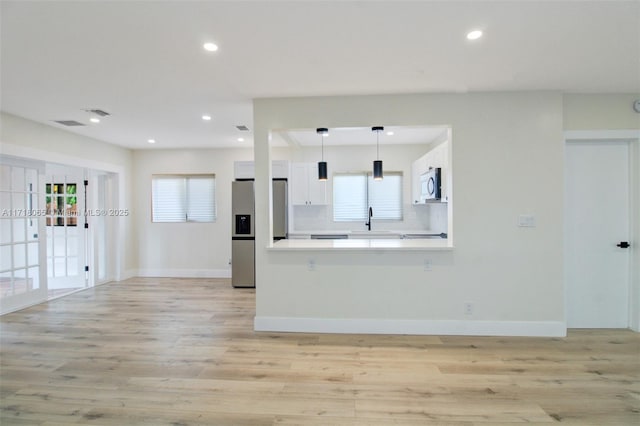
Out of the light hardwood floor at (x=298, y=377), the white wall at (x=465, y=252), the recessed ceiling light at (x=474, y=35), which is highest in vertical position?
the recessed ceiling light at (x=474, y=35)

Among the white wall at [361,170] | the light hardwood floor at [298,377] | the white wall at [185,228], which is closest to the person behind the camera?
the light hardwood floor at [298,377]

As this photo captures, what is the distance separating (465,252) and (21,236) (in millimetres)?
5853

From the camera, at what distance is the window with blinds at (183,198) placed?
6371 millimetres

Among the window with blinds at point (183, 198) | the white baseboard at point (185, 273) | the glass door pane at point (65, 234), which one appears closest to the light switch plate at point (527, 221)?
the white baseboard at point (185, 273)

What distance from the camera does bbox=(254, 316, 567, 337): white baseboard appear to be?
10.8 feet

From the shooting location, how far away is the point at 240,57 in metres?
2.57

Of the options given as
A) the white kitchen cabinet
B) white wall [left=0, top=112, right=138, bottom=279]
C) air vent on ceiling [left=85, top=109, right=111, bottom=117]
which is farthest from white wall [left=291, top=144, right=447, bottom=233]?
white wall [left=0, top=112, right=138, bottom=279]

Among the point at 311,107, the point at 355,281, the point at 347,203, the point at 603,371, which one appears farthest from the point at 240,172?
the point at 603,371

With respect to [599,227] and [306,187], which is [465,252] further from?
[306,187]

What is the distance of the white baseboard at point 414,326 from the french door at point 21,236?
11.8ft

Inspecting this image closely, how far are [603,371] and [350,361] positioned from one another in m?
2.07

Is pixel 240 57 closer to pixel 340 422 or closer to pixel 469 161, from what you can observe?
pixel 469 161

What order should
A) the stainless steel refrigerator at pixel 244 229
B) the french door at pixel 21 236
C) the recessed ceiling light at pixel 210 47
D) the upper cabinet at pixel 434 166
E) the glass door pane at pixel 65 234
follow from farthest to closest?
the stainless steel refrigerator at pixel 244 229, the glass door pane at pixel 65 234, the french door at pixel 21 236, the upper cabinet at pixel 434 166, the recessed ceiling light at pixel 210 47

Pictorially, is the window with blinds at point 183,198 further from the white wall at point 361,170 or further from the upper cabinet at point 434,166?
the upper cabinet at point 434,166
